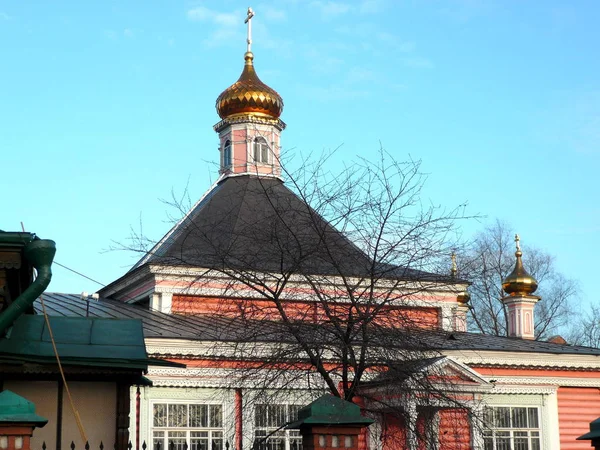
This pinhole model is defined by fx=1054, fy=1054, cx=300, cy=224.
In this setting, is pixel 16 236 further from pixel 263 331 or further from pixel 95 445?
pixel 263 331

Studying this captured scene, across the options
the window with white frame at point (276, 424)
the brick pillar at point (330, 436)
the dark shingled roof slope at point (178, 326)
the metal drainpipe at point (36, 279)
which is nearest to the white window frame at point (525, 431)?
the dark shingled roof slope at point (178, 326)

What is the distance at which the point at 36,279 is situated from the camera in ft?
34.1

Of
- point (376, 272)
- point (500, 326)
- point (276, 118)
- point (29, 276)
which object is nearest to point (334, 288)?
point (376, 272)

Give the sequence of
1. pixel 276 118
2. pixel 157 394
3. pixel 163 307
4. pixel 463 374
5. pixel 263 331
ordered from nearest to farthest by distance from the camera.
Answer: pixel 263 331 → pixel 157 394 → pixel 463 374 → pixel 163 307 → pixel 276 118

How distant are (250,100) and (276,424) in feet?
44.7

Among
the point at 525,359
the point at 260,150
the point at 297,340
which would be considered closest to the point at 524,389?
the point at 525,359

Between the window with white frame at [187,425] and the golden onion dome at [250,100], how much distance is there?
38.4ft

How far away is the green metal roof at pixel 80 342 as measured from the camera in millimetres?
10586

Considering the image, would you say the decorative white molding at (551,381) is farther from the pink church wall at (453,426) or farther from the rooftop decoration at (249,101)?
the rooftop decoration at (249,101)

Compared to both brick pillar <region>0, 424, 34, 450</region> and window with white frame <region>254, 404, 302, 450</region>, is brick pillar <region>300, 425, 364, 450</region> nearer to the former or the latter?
window with white frame <region>254, 404, 302, 450</region>

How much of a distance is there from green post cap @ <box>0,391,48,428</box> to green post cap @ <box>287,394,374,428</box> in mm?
2150

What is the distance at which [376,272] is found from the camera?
43.4 ft

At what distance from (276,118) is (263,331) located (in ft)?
54.8

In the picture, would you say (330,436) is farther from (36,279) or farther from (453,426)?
(453,426)
